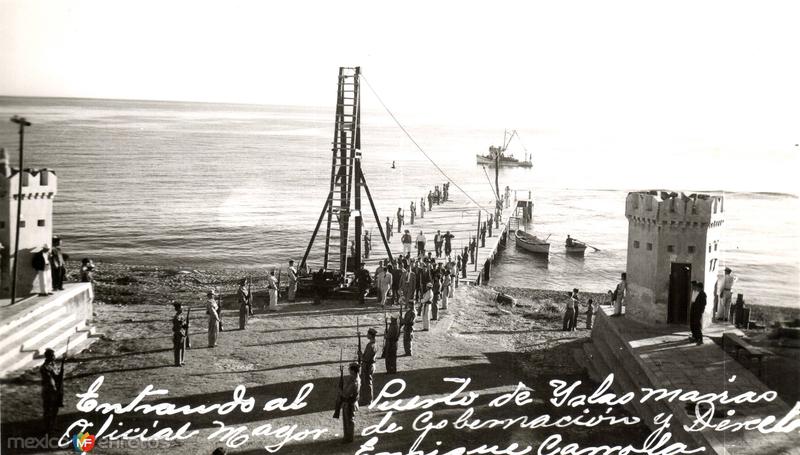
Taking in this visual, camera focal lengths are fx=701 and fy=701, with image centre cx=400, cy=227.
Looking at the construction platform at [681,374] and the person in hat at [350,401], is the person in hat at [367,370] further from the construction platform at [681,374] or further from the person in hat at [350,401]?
the construction platform at [681,374]

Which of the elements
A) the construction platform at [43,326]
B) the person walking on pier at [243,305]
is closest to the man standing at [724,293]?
the person walking on pier at [243,305]

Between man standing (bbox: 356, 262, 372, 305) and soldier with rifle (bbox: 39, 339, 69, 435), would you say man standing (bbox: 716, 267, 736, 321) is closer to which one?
man standing (bbox: 356, 262, 372, 305)

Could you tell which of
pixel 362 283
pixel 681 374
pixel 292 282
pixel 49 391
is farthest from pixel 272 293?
pixel 681 374

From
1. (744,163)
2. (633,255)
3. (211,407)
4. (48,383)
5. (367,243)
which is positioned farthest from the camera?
(744,163)

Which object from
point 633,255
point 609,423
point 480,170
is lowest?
point 609,423

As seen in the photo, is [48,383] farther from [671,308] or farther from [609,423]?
[671,308]

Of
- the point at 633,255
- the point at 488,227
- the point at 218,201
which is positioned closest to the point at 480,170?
the point at 218,201
